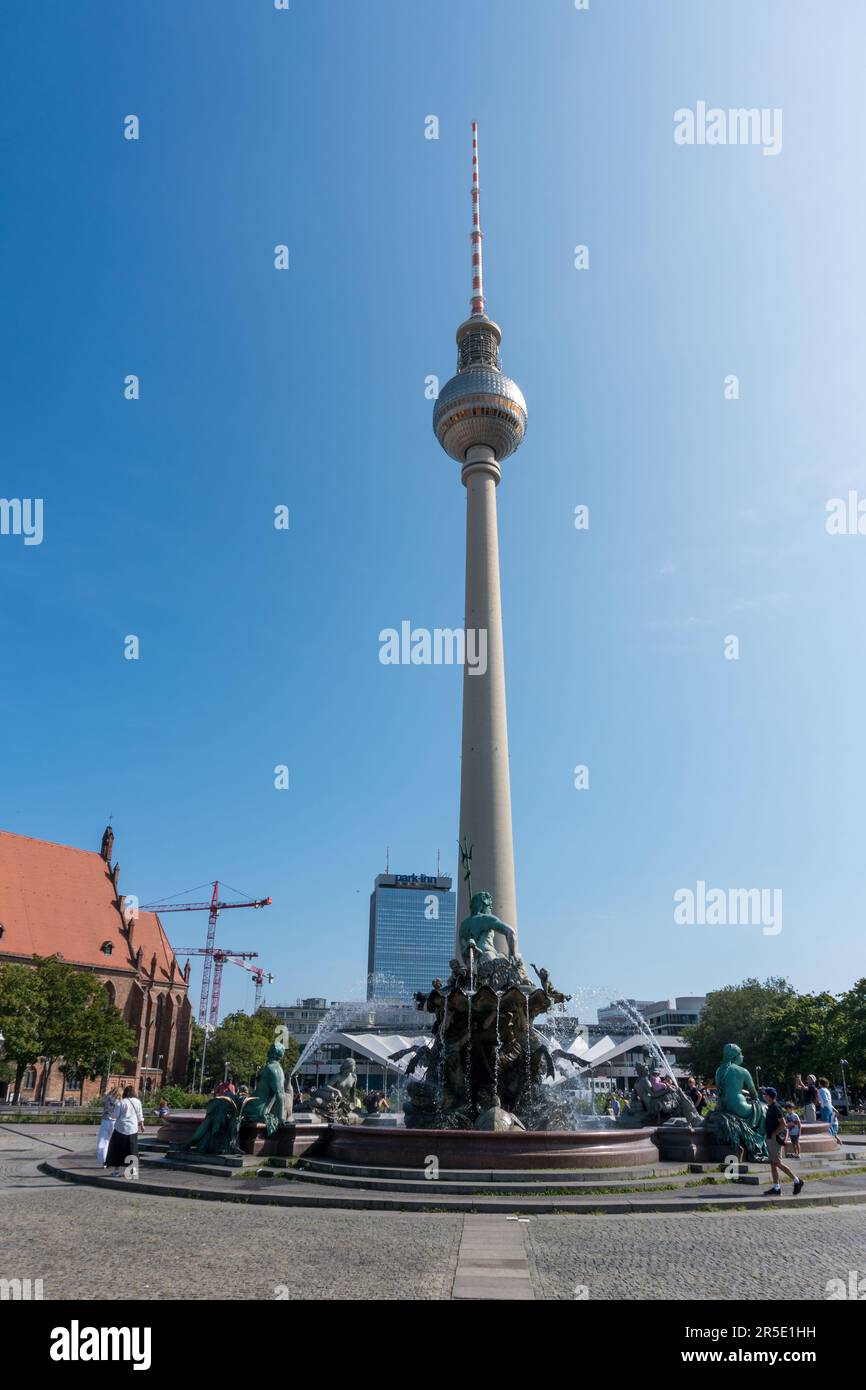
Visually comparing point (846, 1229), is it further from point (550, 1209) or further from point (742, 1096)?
point (742, 1096)

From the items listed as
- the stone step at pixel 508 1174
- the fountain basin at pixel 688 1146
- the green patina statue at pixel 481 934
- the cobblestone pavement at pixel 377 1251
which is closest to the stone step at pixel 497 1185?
the stone step at pixel 508 1174

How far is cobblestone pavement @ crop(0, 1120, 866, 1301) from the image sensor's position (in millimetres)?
8555

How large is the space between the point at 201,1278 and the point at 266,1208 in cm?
532

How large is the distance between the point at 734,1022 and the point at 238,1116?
72.0 m

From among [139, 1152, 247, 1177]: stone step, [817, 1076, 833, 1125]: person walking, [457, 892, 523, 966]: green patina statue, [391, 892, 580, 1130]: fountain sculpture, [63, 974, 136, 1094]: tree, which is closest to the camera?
[139, 1152, 247, 1177]: stone step

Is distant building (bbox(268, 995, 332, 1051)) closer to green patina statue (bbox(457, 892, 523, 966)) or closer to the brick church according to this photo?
the brick church

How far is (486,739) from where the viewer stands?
5378cm

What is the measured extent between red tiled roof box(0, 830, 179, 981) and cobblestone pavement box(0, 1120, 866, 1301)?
232ft

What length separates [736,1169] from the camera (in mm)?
16953

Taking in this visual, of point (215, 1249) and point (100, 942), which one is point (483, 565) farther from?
point (100, 942)

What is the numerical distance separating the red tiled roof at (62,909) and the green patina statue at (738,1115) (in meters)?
71.0

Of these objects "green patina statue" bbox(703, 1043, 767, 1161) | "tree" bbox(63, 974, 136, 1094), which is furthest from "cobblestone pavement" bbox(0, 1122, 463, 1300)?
"tree" bbox(63, 974, 136, 1094)

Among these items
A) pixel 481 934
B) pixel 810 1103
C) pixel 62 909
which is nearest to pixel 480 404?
pixel 481 934
